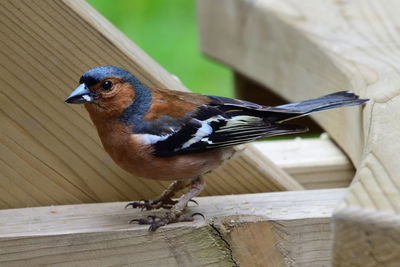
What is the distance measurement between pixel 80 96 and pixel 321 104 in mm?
992

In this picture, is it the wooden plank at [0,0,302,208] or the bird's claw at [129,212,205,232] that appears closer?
the bird's claw at [129,212,205,232]

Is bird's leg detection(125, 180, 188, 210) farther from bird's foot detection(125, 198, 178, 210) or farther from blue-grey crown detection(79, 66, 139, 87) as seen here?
blue-grey crown detection(79, 66, 139, 87)

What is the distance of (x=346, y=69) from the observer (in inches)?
119

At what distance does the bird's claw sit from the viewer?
2.28m

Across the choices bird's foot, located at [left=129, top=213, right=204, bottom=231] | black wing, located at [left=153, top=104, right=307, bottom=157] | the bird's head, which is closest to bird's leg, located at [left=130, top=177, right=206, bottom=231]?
bird's foot, located at [left=129, top=213, right=204, bottom=231]

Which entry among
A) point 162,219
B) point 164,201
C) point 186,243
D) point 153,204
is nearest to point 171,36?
point 164,201

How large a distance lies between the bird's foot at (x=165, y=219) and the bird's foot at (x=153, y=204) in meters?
0.14

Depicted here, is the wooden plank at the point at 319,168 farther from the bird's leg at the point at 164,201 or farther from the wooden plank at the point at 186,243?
the wooden plank at the point at 186,243

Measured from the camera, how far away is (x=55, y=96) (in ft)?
8.64

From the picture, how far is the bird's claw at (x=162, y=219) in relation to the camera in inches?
89.6

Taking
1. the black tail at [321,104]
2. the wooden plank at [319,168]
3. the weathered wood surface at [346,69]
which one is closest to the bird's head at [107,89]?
the black tail at [321,104]

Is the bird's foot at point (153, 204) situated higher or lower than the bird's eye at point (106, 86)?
lower

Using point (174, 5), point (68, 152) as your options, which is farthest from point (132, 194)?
point (174, 5)

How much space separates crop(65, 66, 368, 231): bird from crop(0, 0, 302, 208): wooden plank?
0.29 ft
